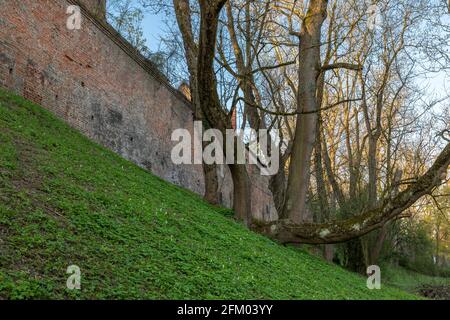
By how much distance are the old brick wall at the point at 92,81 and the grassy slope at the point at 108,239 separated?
43.4 inches

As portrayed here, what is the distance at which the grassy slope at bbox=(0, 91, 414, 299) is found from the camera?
396cm

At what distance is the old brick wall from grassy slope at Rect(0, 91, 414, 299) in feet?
3.62

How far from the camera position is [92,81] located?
38.9 ft

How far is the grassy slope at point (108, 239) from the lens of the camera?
13.0ft

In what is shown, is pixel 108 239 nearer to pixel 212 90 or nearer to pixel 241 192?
pixel 212 90

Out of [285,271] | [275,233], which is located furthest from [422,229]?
[285,271]

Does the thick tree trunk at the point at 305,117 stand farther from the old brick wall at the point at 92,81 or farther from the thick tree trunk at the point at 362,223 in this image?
the old brick wall at the point at 92,81

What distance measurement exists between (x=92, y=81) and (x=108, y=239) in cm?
770

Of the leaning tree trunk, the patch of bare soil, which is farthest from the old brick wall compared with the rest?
the patch of bare soil

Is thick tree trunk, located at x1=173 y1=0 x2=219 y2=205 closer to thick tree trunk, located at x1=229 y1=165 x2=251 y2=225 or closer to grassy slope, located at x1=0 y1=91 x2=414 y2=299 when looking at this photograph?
thick tree trunk, located at x1=229 y1=165 x2=251 y2=225

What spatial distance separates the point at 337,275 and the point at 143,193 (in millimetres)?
4114

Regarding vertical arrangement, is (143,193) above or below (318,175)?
below

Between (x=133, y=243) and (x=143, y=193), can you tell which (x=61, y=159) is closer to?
(x=143, y=193)
